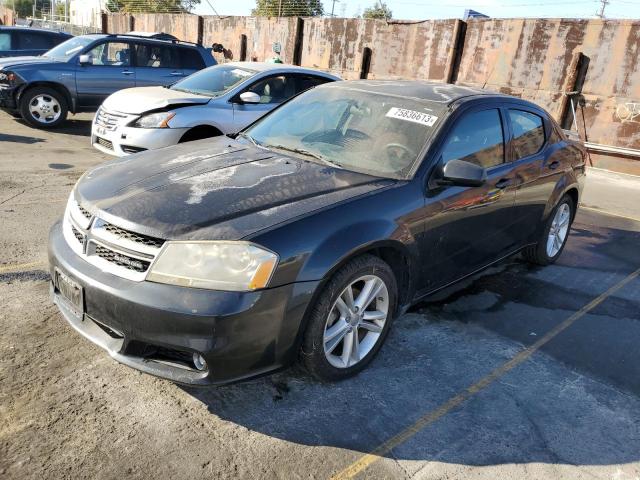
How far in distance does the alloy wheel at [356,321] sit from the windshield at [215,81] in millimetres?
5096

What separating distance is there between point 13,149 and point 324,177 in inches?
268

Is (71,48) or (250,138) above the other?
(71,48)

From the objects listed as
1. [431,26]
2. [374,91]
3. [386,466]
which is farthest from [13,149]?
[431,26]

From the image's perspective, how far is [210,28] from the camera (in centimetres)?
2144

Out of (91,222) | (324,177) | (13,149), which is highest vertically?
(324,177)

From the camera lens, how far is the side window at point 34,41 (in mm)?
12898

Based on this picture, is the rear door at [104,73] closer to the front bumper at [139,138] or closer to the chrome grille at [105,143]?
the chrome grille at [105,143]

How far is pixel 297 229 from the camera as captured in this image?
2699mm

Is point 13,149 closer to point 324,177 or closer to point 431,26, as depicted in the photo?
point 324,177

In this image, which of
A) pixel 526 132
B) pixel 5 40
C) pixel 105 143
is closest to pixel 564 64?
pixel 526 132

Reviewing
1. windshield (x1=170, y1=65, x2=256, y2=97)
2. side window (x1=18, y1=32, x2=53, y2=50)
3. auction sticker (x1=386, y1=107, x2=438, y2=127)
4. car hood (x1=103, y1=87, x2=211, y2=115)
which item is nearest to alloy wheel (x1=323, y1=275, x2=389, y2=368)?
auction sticker (x1=386, y1=107, x2=438, y2=127)

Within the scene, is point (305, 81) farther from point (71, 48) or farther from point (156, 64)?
point (71, 48)

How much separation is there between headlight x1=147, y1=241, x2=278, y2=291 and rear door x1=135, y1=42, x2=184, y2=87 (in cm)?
924

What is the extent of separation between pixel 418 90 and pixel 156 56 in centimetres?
839
